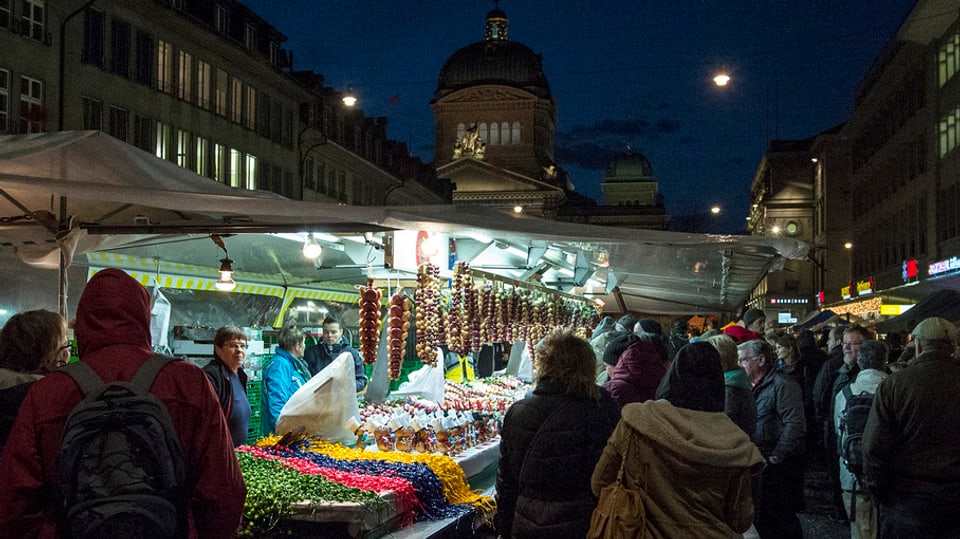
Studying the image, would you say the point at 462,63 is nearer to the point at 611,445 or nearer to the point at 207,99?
the point at 207,99

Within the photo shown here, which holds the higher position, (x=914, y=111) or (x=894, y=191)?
(x=914, y=111)

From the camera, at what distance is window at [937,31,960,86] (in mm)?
29859

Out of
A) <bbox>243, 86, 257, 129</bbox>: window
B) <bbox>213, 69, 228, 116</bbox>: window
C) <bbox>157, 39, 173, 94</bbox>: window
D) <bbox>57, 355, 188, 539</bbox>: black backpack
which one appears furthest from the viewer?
<bbox>243, 86, 257, 129</bbox>: window

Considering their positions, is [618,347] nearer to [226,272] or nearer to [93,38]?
[226,272]

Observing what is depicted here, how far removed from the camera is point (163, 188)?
6074 mm

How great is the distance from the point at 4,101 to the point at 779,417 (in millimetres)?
19384

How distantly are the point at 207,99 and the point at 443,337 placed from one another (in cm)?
2375

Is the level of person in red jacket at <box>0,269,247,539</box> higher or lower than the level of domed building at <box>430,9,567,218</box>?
lower

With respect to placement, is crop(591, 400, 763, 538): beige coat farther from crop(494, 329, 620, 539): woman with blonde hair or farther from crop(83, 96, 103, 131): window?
crop(83, 96, 103, 131): window

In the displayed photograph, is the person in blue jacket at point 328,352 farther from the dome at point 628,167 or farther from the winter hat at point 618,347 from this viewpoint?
the dome at point 628,167

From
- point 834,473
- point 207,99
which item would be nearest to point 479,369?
point 834,473

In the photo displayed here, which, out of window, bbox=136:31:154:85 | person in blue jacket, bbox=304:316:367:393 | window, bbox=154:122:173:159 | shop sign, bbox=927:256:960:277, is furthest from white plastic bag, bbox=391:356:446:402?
window, bbox=154:122:173:159

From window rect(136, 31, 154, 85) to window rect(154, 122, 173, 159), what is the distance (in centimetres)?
144

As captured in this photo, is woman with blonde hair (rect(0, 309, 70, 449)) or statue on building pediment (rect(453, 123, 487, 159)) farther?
statue on building pediment (rect(453, 123, 487, 159))
